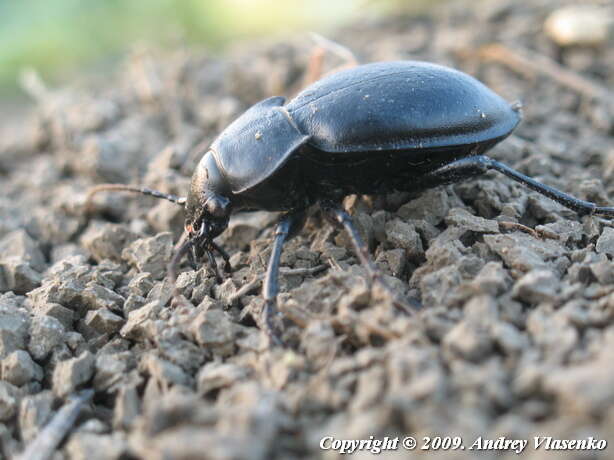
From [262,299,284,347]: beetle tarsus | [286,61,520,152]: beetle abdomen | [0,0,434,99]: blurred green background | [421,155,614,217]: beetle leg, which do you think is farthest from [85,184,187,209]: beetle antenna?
[0,0,434,99]: blurred green background

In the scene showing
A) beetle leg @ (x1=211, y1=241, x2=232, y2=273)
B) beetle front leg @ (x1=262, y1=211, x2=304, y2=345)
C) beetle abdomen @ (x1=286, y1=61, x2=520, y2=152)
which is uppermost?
beetle abdomen @ (x1=286, y1=61, x2=520, y2=152)

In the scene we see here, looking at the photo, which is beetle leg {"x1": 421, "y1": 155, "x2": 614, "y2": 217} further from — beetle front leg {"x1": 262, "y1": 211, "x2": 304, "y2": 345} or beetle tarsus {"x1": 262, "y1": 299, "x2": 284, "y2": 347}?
beetle tarsus {"x1": 262, "y1": 299, "x2": 284, "y2": 347}

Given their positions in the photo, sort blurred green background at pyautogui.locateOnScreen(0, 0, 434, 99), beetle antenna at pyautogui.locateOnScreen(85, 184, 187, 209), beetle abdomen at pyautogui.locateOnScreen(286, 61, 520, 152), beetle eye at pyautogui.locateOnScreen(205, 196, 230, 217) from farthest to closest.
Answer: blurred green background at pyautogui.locateOnScreen(0, 0, 434, 99) → beetle antenna at pyautogui.locateOnScreen(85, 184, 187, 209) → beetle eye at pyautogui.locateOnScreen(205, 196, 230, 217) → beetle abdomen at pyautogui.locateOnScreen(286, 61, 520, 152)

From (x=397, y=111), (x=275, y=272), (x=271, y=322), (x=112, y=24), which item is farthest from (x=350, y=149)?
(x=112, y=24)

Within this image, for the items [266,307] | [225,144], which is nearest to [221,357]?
[266,307]

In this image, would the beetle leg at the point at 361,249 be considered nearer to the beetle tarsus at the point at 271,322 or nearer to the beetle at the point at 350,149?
the beetle at the point at 350,149

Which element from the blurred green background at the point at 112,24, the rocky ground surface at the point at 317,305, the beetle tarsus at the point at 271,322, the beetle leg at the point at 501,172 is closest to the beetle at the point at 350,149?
the beetle leg at the point at 501,172

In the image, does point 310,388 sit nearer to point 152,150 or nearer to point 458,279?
point 458,279
